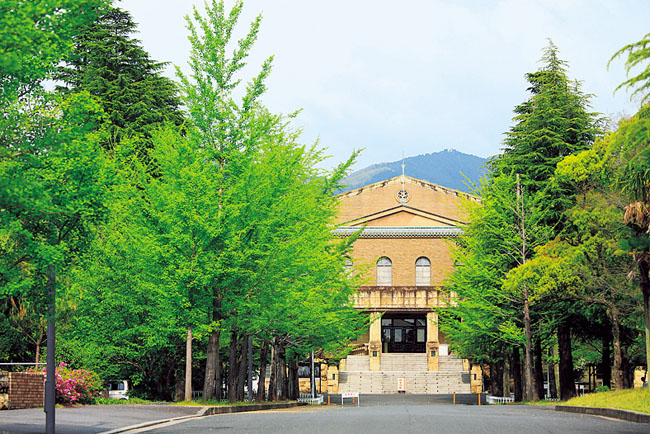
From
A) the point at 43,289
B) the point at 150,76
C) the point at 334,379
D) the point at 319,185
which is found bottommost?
the point at 334,379

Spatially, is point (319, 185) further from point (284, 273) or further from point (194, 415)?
point (194, 415)

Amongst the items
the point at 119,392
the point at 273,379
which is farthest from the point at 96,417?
the point at 119,392

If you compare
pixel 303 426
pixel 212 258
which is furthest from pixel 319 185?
pixel 303 426

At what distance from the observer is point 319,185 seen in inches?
1258

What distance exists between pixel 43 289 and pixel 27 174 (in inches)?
96.3

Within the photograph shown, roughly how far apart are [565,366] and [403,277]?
122ft

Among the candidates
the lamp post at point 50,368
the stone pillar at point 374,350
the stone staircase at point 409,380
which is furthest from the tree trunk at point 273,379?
the stone pillar at point 374,350

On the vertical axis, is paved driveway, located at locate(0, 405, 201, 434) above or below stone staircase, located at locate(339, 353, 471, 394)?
above

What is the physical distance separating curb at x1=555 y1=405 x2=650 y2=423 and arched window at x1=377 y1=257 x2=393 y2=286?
4595cm

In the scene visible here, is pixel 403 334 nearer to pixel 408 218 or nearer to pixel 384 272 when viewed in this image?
pixel 384 272

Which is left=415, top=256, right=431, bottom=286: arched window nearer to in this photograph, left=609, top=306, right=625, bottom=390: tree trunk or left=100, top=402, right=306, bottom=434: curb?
left=100, top=402, right=306, bottom=434: curb

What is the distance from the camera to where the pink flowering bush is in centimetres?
2309

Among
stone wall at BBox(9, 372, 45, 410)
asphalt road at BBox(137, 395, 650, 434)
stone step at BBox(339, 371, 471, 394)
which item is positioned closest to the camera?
asphalt road at BBox(137, 395, 650, 434)

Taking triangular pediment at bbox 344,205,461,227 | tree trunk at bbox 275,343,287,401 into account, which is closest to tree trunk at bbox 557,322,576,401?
tree trunk at bbox 275,343,287,401
